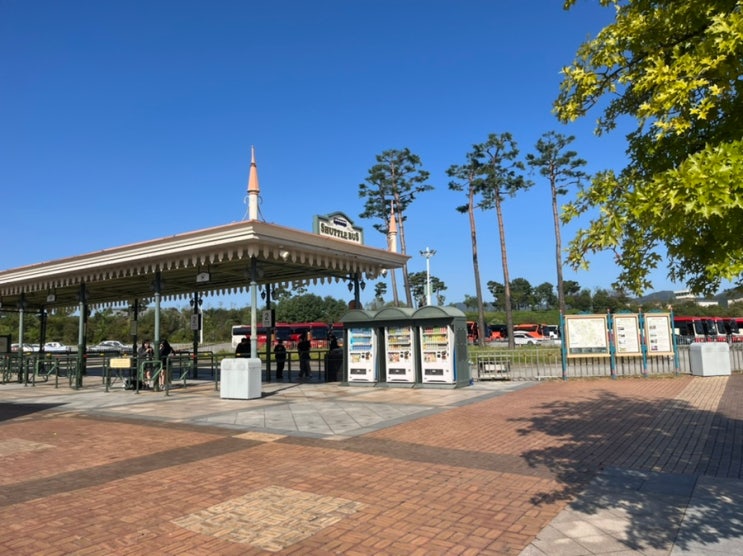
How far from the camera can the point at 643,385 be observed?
1427cm

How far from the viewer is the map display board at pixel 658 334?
1656 centimetres

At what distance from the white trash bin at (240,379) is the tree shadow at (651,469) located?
6.93m

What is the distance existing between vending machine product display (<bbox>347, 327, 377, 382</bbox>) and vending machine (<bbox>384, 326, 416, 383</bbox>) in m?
0.44

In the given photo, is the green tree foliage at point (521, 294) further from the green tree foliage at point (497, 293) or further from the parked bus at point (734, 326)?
the parked bus at point (734, 326)

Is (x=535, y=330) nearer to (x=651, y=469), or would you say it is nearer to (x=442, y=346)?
(x=442, y=346)

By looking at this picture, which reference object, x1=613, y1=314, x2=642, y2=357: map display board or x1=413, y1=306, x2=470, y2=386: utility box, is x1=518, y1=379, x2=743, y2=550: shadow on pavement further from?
x1=613, y1=314, x2=642, y2=357: map display board

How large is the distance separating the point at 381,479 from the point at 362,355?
10.1 meters

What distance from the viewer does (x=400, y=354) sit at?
1545 centimetres

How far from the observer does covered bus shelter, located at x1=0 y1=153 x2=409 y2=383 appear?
1325 cm

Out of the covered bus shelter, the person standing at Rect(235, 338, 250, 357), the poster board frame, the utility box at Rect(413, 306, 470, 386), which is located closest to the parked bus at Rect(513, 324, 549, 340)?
the poster board frame

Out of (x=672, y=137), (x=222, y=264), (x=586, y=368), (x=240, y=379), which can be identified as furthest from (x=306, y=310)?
(x=672, y=137)

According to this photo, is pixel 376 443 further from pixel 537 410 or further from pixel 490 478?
pixel 537 410

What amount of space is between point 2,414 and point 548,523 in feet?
40.4

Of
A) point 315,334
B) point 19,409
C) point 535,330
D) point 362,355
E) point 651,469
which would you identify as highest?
point 315,334
